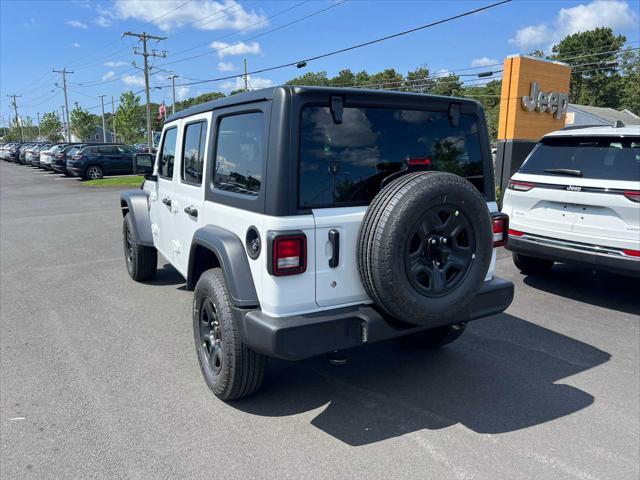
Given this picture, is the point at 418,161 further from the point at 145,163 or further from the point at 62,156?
the point at 62,156

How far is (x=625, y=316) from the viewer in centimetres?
518

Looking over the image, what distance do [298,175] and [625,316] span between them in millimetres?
4296

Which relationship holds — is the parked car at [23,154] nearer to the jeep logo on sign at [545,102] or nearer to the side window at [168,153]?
the jeep logo on sign at [545,102]

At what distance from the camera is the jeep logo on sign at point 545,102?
1222 cm

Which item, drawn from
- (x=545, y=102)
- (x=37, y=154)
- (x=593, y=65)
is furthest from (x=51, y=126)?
(x=545, y=102)

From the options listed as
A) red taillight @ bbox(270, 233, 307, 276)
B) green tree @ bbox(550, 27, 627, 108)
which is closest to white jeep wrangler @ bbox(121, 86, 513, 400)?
red taillight @ bbox(270, 233, 307, 276)

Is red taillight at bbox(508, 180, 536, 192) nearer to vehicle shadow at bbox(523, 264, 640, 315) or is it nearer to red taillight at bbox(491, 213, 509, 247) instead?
vehicle shadow at bbox(523, 264, 640, 315)

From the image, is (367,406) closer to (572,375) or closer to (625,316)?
(572,375)

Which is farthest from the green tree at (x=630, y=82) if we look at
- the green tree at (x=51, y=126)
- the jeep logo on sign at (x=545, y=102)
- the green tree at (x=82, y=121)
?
the green tree at (x=51, y=126)

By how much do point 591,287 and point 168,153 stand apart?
211 inches

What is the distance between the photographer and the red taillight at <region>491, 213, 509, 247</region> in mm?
3615

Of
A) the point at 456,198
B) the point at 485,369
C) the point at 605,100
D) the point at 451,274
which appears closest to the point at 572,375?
the point at 485,369

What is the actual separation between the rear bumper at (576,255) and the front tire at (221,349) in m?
3.70

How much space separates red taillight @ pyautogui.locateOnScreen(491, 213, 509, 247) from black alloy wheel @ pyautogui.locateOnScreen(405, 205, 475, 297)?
690mm
